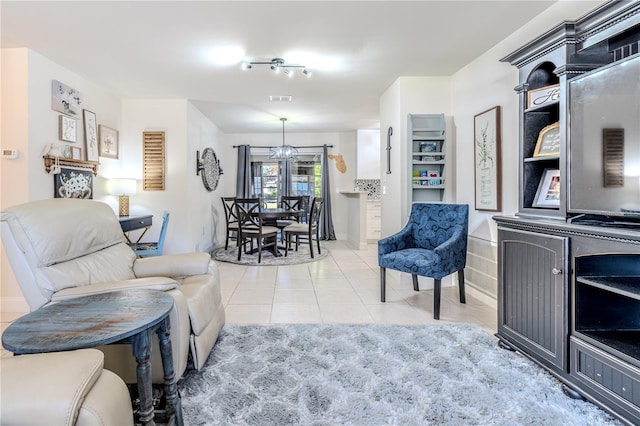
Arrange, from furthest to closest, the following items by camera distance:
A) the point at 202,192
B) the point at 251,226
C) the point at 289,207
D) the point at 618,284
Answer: the point at 289,207
the point at 202,192
the point at 251,226
the point at 618,284

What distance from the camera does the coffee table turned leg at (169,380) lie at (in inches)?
55.6

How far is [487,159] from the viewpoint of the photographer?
3.16 m

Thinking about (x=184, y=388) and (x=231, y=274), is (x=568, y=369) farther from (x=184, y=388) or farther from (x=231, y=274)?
(x=231, y=274)

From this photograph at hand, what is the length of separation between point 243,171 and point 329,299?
15.4 ft

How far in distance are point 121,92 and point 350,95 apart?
9.78 ft

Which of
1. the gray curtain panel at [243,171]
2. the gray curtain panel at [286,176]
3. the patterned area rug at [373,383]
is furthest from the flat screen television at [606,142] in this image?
the gray curtain panel at [243,171]

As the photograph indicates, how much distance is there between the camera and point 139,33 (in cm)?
274

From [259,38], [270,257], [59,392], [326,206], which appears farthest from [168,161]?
[59,392]

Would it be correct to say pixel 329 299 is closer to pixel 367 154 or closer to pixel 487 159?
pixel 487 159

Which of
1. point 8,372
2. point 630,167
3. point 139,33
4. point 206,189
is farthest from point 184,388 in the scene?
point 206,189

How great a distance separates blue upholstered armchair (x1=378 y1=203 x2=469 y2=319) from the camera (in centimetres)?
281

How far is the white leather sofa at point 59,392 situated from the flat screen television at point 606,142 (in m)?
2.19

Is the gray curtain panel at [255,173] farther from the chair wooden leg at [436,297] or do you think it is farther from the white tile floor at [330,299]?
the chair wooden leg at [436,297]

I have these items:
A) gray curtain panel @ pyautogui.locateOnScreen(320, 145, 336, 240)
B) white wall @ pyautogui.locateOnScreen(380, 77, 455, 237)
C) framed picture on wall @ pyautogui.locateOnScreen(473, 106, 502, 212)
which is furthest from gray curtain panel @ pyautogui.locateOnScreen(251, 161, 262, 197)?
framed picture on wall @ pyautogui.locateOnScreen(473, 106, 502, 212)
